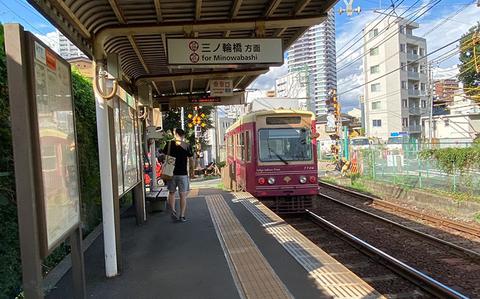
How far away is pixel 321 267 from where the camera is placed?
17.5 feet

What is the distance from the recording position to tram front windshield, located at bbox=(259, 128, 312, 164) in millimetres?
12102

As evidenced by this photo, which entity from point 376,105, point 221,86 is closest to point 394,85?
point 376,105

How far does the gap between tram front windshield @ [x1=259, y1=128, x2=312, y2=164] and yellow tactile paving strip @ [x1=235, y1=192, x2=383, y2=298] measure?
3.93m

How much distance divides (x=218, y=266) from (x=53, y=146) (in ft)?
9.76

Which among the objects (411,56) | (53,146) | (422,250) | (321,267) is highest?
(411,56)

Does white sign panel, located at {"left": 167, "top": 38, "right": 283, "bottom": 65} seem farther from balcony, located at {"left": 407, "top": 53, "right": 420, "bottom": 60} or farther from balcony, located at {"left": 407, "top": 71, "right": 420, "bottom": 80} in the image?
balcony, located at {"left": 407, "top": 53, "right": 420, "bottom": 60}

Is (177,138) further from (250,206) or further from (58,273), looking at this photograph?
(58,273)

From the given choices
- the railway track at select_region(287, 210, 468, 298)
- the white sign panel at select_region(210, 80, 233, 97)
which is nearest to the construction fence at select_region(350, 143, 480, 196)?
the railway track at select_region(287, 210, 468, 298)

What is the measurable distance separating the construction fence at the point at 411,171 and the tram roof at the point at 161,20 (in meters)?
9.77

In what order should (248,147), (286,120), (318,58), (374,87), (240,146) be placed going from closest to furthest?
(286,120) → (248,147) → (240,146) → (318,58) → (374,87)

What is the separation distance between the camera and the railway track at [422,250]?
740 centimetres

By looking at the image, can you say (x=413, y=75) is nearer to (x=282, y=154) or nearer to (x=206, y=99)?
(x=206, y=99)

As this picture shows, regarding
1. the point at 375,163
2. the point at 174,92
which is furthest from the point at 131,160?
the point at 375,163

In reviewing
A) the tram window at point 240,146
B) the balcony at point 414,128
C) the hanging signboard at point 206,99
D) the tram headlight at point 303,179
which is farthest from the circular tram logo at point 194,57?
the balcony at point 414,128
